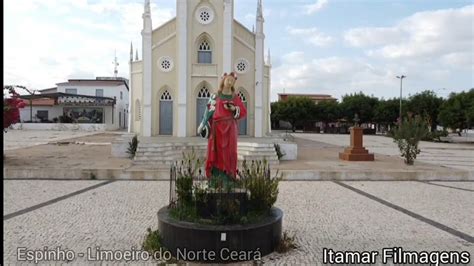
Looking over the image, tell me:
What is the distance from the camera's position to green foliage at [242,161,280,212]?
16.8ft

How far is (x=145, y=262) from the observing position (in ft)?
15.4

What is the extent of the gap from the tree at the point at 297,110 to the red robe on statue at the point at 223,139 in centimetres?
5139

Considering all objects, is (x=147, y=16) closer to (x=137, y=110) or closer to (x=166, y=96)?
(x=166, y=96)

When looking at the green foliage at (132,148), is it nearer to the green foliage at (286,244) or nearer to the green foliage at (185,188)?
the green foliage at (185,188)

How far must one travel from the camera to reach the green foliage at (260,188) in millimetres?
5133

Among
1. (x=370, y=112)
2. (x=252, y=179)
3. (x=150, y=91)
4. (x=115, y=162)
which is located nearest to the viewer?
(x=252, y=179)

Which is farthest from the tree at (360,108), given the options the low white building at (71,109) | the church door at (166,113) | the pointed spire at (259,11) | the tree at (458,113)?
the church door at (166,113)

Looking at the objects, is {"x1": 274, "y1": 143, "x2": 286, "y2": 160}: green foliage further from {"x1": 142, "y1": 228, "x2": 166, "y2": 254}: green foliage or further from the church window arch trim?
{"x1": 142, "y1": 228, "x2": 166, "y2": 254}: green foliage

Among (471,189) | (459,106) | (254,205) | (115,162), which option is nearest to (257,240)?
(254,205)

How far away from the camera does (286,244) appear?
17.2 ft

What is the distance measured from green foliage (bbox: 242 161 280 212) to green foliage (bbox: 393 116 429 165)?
1018 centimetres

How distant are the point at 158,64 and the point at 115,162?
27.1 feet

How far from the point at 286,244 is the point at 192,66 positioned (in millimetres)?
16030

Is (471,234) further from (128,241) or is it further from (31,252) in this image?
(31,252)
